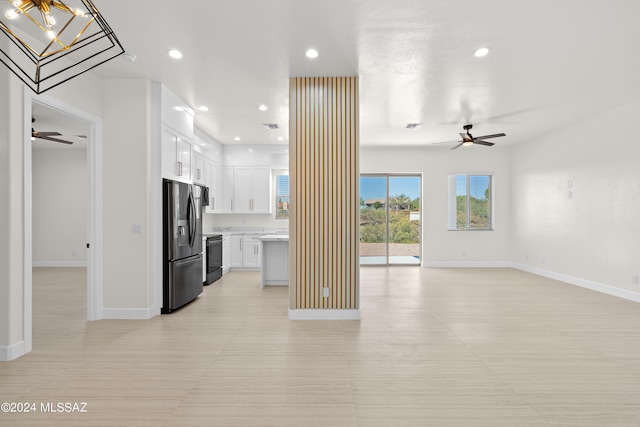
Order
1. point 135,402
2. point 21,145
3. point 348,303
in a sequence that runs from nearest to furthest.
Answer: point 135,402 < point 21,145 < point 348,303

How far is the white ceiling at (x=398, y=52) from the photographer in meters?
2.90

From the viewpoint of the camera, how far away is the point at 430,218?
8.67m

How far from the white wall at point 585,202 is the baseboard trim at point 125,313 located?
6865 mm

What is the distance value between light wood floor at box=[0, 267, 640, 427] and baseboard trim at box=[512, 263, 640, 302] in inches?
16.5

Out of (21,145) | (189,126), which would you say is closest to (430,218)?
(189,126)

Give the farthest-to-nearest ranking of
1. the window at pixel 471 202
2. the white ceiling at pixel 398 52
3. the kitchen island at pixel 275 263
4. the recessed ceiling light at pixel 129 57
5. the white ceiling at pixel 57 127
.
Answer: the window at pixel 471 202, the kitchen island at pixel 275 263, the white ceiling at pixel 57 127, the recessed ceiling light at pixel 129 57, the white ceiling at pixel 398 52

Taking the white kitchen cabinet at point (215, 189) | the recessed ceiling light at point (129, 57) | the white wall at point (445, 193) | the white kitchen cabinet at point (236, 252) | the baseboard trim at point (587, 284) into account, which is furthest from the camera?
the white wall at point (445, 193)

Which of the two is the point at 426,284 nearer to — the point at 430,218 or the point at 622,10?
the point at 430,218

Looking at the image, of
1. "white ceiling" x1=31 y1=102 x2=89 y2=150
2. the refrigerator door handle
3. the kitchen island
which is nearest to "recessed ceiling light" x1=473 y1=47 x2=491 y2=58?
the refrigerator door handle

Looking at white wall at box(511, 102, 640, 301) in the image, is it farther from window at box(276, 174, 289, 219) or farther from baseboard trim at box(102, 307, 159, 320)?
baseboard trim at box(102, 307, 159, 320)

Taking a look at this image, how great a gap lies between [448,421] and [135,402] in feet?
6.85

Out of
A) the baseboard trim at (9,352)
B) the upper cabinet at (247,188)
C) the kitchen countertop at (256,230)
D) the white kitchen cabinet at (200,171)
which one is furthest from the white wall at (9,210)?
the upper cabinet at (247,188)

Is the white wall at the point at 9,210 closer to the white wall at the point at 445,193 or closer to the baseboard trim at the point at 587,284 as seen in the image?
the white wall at the point at 445,193

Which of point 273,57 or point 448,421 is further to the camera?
point 273,57
